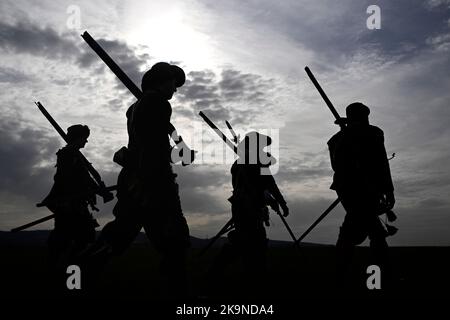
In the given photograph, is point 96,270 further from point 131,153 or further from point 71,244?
point 71,244

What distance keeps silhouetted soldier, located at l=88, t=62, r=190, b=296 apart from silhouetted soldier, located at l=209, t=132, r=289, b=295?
2.38 m

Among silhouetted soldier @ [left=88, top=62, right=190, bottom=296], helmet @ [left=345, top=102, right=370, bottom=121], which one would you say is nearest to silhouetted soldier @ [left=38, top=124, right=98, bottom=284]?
silhouetted soldier @ [left=88, top=62, right=190, bottom=296]

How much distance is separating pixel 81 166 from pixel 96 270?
352 centimetres

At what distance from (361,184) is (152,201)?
119 inches

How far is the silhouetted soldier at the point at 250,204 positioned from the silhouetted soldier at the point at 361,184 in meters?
1.03

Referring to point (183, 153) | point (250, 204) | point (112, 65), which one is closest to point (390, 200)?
point (250, 204)

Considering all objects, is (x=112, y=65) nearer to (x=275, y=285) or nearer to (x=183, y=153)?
(x=183, y=153)

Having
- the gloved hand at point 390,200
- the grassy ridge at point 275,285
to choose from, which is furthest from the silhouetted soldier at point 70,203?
the gloved hand at point 390,200

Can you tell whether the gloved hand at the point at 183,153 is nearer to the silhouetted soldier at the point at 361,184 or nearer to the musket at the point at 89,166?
the musket at the point at 89,166

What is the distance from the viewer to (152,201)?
3.79 m

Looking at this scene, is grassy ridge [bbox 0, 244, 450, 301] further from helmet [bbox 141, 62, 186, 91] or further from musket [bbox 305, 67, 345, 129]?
musket [bbox 305, 67, 345, 129]

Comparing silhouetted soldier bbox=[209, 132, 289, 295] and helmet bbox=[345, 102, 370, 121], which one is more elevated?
helmet bbox=[345, 102, 370, 121]

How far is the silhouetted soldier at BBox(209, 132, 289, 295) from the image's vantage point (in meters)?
6.06

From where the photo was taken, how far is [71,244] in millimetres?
7074
